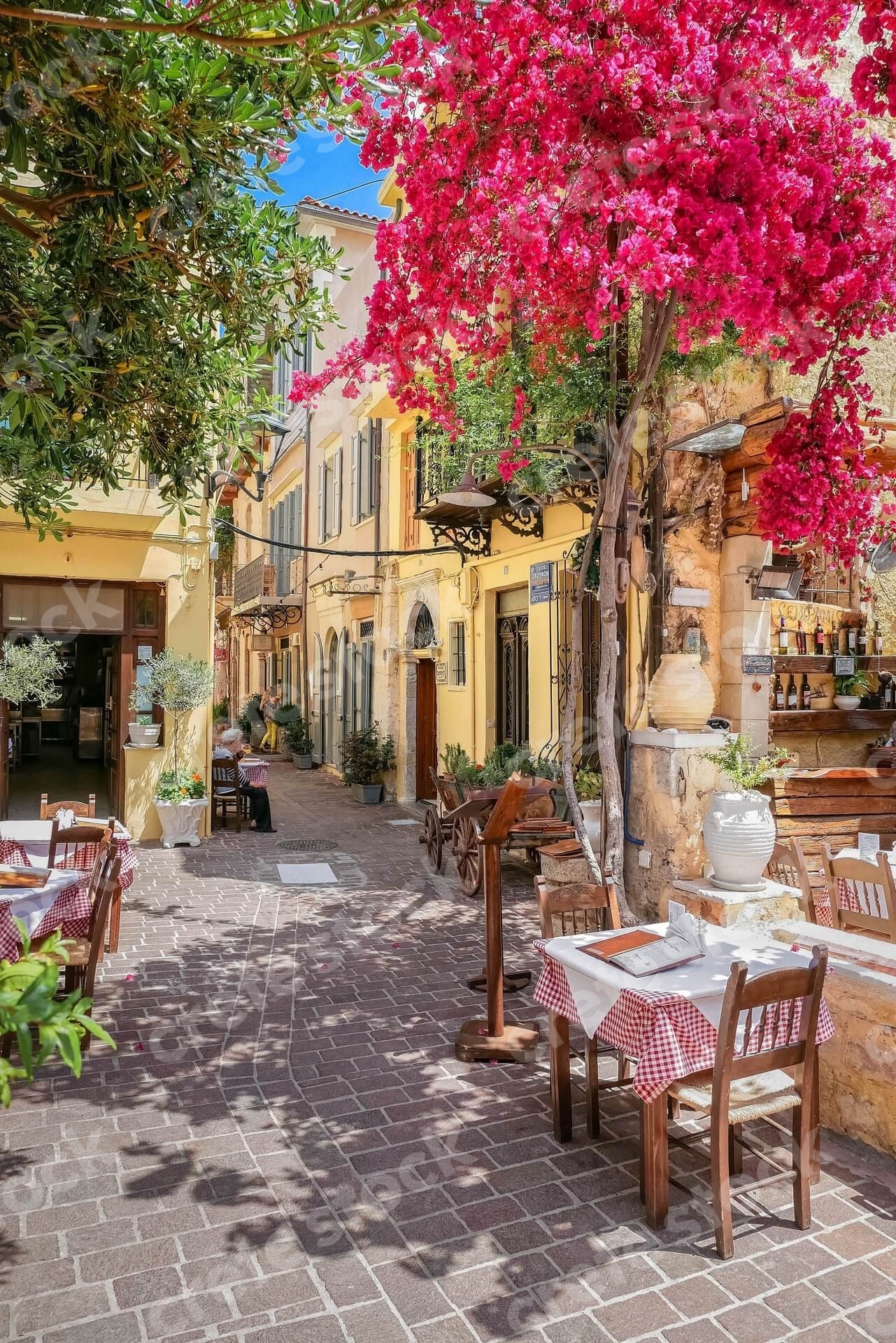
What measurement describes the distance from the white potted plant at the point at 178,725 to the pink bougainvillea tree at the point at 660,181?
6.67m

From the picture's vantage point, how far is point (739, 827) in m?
6.18

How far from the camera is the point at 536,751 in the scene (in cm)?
989

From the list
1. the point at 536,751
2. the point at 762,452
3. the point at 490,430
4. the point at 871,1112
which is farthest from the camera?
the point at 536,751

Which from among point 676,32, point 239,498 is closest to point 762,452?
point 676,32

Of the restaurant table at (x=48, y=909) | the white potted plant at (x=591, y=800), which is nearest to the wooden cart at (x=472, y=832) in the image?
the white potted plant at (x=591, y=800)

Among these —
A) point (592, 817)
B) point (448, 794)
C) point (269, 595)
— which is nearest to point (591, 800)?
point (592, 817)

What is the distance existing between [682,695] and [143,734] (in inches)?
262

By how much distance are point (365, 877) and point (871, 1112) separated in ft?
19.2

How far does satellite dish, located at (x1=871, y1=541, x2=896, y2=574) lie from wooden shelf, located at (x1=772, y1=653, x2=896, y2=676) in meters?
0.85

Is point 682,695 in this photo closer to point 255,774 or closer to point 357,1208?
point 357,1208

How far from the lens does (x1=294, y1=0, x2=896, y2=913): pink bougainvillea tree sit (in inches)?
150

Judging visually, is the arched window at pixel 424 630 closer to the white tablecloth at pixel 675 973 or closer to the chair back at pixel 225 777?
the chair back at pixel 225 777

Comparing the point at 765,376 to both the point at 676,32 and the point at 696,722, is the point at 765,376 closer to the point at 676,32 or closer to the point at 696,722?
the point at 696,722

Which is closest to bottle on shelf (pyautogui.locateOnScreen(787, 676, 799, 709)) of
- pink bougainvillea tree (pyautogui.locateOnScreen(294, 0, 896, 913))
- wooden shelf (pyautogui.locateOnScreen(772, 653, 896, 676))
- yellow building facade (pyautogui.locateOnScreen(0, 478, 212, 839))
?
wooden shelf (pyautogui.locateOnScreen(772, 653, 896, 676))
